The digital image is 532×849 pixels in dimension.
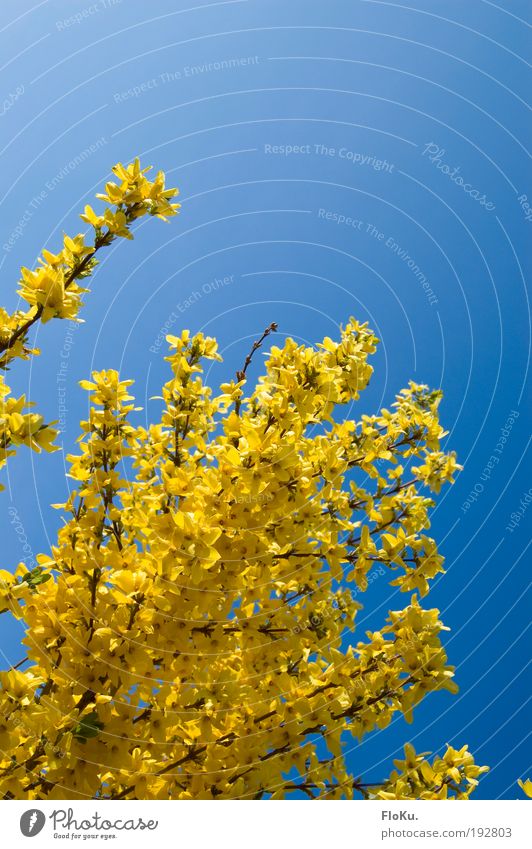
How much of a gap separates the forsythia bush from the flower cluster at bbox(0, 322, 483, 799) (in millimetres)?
13

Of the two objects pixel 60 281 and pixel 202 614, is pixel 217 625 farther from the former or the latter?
pixel 60 281

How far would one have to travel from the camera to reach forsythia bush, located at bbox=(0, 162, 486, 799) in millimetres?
2914

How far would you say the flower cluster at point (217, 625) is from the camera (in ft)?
9.78

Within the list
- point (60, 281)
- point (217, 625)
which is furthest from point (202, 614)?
point (60, 281)

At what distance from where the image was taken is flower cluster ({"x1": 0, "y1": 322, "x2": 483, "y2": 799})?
2.98m

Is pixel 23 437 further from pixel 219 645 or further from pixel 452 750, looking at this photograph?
pixel 452 750

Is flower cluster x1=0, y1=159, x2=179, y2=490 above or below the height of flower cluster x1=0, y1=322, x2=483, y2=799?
above

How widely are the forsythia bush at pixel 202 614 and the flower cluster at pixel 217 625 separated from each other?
0.01 m

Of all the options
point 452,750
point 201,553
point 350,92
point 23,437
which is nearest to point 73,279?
point 23,437

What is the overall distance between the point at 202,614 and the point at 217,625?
0.35 ft

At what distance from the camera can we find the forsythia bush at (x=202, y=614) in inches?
115

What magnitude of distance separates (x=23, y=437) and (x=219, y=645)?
1.64 meters

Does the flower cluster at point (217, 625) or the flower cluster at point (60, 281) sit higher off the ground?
the flower cluster at point (60, 281)

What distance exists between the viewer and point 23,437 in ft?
8.08
